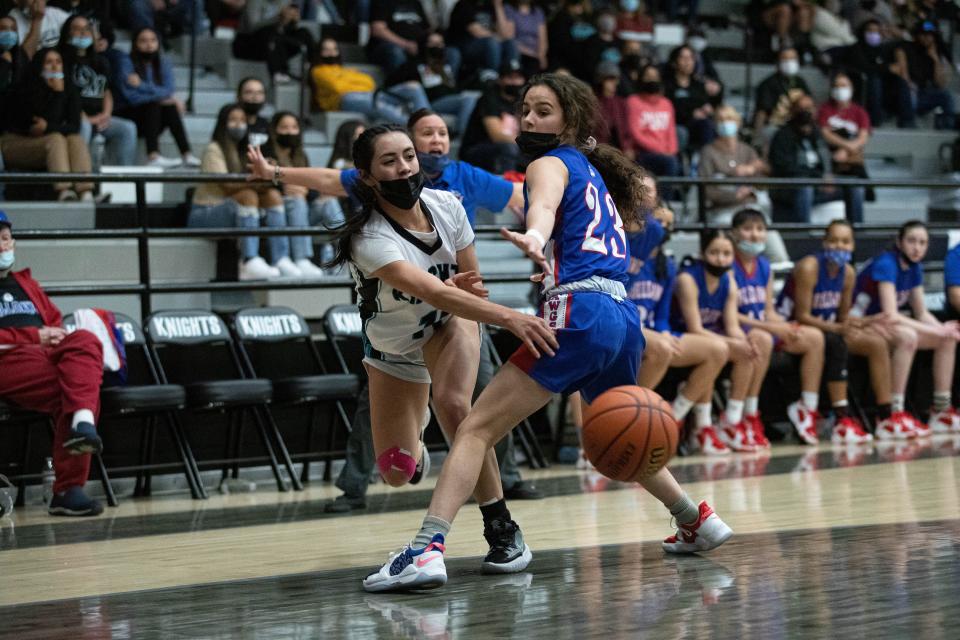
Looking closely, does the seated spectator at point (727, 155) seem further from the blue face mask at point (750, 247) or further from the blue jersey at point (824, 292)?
the blue face mask at point (750, 247)

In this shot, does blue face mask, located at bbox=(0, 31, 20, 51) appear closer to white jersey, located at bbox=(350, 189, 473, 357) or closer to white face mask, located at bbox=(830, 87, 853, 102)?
white jersey, located at bbox=(350, 189, 473, 357)

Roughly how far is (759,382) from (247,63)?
569cm

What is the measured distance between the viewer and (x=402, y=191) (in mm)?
4500

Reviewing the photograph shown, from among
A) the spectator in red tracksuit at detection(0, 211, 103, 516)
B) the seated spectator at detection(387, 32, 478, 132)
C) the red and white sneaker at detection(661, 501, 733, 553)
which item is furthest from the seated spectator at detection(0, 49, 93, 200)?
the red and white sneaker at detection(661, 501, 733, 553)

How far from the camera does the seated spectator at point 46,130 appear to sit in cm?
899

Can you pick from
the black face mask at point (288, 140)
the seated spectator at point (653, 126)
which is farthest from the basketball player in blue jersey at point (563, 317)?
the seated spectator at point (653, 126)

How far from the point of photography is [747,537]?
516cm

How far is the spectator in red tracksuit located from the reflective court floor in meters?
0.21

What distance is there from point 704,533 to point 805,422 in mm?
4802

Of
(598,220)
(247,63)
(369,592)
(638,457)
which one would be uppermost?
Answer: (247,63)

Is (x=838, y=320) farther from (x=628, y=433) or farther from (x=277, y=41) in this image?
(x=628, y=433)

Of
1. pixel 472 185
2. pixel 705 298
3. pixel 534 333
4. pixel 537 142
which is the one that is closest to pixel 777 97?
pixel 705 298

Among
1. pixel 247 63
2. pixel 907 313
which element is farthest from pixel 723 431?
pixel 247 63

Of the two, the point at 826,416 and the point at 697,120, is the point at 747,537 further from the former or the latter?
the point at 697,120
